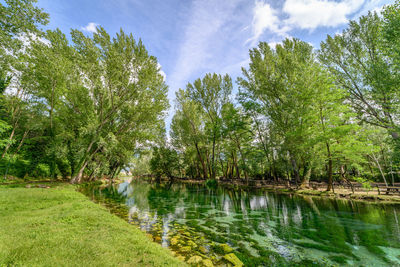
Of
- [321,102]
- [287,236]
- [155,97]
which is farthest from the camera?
[155,97]

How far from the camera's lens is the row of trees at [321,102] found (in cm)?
1468

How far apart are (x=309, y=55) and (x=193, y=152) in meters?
33.1

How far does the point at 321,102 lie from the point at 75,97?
28179 millimetres

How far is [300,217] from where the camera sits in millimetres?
10562

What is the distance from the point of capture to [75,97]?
1892cm

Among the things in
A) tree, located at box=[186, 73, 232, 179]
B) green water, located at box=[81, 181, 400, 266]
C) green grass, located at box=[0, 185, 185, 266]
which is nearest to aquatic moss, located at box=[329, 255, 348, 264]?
green water, located at box=[81, 181, 400, 266]

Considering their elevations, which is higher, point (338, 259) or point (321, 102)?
point (321, 102)

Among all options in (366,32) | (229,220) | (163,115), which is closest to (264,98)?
(366,32)

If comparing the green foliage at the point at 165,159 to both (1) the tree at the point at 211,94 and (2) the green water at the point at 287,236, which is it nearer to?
(1) the tree at the point at 211,94

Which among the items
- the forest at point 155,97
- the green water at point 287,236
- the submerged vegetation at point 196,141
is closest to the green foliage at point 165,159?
the submerged vegetation at point 196,141

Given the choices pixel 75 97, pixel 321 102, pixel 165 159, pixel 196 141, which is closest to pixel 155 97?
pixel 75 97

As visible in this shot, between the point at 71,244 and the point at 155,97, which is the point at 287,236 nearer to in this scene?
the point at 71,244

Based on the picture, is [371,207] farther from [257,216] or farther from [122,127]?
[122,127]

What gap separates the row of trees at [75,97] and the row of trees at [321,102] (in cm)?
1522
